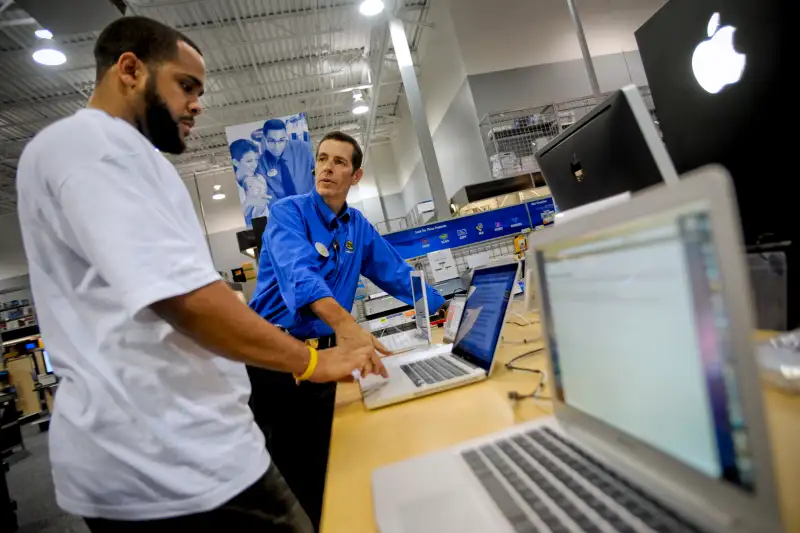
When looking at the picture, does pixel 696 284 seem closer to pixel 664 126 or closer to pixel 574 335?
pixel 574 335

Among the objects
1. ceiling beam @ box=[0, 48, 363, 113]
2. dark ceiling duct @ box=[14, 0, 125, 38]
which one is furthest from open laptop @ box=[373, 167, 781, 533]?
ceiling beam @ box=[0, 48, 363, 113]

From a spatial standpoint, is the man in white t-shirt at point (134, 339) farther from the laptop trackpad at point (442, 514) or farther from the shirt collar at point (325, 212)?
the shirt collar at point (325, 212)

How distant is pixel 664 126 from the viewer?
1019 millimetres

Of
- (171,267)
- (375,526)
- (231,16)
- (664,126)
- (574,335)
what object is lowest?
(375,526)

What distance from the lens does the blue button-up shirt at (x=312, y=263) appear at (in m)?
1.53

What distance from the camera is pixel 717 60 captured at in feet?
2.68

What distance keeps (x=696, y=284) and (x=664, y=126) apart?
2.85 ft

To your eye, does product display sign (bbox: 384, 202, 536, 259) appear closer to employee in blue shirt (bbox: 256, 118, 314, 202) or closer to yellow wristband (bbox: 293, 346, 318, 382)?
employee in blue shirt (bbox: 256, 118, 314, 202)

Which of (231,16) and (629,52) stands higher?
(231,16)

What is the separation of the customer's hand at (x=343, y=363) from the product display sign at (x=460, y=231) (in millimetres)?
1889

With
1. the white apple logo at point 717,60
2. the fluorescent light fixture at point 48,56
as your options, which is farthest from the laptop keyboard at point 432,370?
the fluorescent light fixture at point 48,56

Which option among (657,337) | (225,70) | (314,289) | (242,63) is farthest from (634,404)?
(225,70)

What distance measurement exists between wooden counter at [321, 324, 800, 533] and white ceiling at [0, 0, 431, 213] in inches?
228

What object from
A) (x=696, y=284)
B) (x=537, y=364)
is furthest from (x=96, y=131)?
(x=537, y=364)
